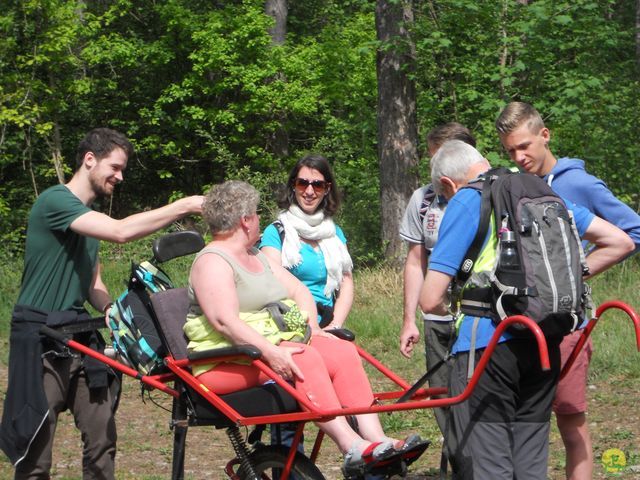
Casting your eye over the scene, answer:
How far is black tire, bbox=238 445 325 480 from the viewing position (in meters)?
4.53

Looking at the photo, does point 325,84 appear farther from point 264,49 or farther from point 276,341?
point 276,341

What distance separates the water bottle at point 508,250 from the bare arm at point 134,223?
1467 mm

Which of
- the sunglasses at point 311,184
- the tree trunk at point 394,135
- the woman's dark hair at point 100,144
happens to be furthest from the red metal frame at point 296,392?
the tree trunk at point 394,135

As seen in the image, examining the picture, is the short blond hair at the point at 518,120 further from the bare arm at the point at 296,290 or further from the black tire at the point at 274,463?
the black tire at the point at 274,463

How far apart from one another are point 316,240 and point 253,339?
54.6 inches

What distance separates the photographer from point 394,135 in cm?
1496

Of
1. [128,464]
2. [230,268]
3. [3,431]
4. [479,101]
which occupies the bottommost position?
[128,464]

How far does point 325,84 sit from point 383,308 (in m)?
14.5

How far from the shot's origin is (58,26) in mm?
21297

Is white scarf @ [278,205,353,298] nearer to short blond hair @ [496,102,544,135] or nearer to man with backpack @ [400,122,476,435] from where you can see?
man with backpack @ [400,122,476,435]

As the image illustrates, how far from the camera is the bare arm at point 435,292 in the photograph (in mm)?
3938

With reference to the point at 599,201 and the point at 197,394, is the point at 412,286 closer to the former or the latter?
the point at 599,201

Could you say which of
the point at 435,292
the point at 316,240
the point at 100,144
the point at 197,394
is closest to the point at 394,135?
the point at 316,240

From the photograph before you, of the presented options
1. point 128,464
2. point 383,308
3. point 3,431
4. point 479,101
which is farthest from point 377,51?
point 3,431
